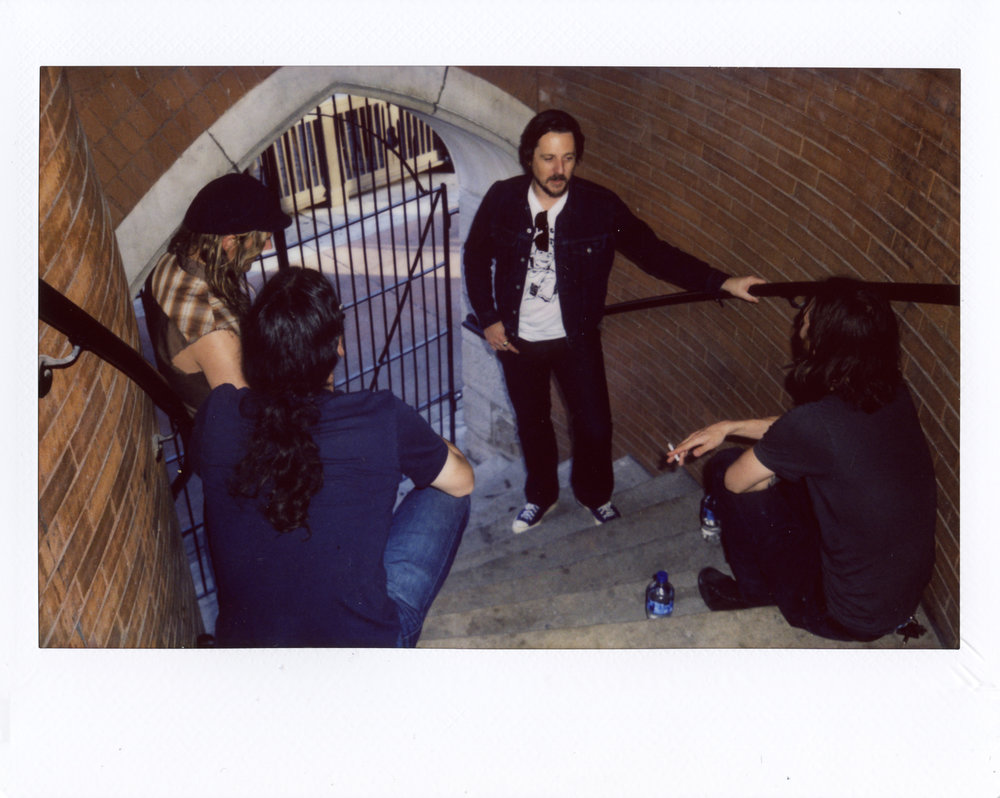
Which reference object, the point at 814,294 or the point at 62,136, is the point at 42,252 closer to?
the point at 62,136

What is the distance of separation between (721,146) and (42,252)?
100 inches

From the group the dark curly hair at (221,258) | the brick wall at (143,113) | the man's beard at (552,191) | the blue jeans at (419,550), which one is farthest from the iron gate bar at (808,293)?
the brick wall at (143,113)

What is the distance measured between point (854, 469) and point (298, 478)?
4.97ft

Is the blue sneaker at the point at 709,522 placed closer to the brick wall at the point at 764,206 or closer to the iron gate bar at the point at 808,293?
the brick wall at the point at 764,206

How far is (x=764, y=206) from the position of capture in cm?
329

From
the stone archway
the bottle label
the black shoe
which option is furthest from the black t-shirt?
the stone archway

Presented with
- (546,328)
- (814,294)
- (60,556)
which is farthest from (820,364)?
(60,556)

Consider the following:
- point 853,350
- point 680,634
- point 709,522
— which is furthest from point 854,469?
point 709,522

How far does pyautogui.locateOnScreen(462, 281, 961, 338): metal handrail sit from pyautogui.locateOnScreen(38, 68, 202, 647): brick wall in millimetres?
2167

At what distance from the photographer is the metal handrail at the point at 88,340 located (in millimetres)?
1790

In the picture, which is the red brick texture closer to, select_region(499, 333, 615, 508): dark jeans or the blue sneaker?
the blue sneaker

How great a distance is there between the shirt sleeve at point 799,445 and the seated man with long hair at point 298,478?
1.04 meters
